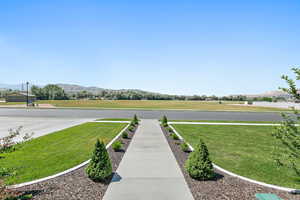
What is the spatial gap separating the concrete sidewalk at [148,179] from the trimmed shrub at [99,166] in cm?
44

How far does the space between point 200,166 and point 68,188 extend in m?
4.51

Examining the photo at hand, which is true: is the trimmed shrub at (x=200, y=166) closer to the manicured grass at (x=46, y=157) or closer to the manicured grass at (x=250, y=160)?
the manicured grass at (x=250, y=160)

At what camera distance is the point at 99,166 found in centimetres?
570

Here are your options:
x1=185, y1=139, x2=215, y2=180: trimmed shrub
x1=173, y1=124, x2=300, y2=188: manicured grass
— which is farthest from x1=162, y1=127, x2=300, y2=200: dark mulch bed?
x1=173, y1=124, x2=300, y2=188: manicured grass

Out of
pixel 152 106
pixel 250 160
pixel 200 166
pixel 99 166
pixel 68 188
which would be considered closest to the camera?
pixel 68 188

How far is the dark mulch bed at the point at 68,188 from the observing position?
4.92 m

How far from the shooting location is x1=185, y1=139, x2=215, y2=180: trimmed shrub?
5914 mm

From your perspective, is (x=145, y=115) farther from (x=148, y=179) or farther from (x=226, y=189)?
(x=226, y=189)

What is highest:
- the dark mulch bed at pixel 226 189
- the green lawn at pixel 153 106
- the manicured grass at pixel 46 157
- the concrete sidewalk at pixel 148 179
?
the green lawn at pixel 153 106

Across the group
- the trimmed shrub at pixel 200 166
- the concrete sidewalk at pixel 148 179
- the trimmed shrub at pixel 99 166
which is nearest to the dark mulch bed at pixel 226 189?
the trimmed shrub at pixel 200 166

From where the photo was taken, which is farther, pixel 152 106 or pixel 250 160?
pixel 152 106

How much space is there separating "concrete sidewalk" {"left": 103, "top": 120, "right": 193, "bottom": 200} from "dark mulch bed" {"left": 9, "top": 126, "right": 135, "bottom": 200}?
1.31 feet

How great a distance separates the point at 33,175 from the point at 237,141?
12.3m

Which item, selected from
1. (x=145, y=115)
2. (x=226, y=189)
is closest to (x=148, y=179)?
(x=226, y=189)
